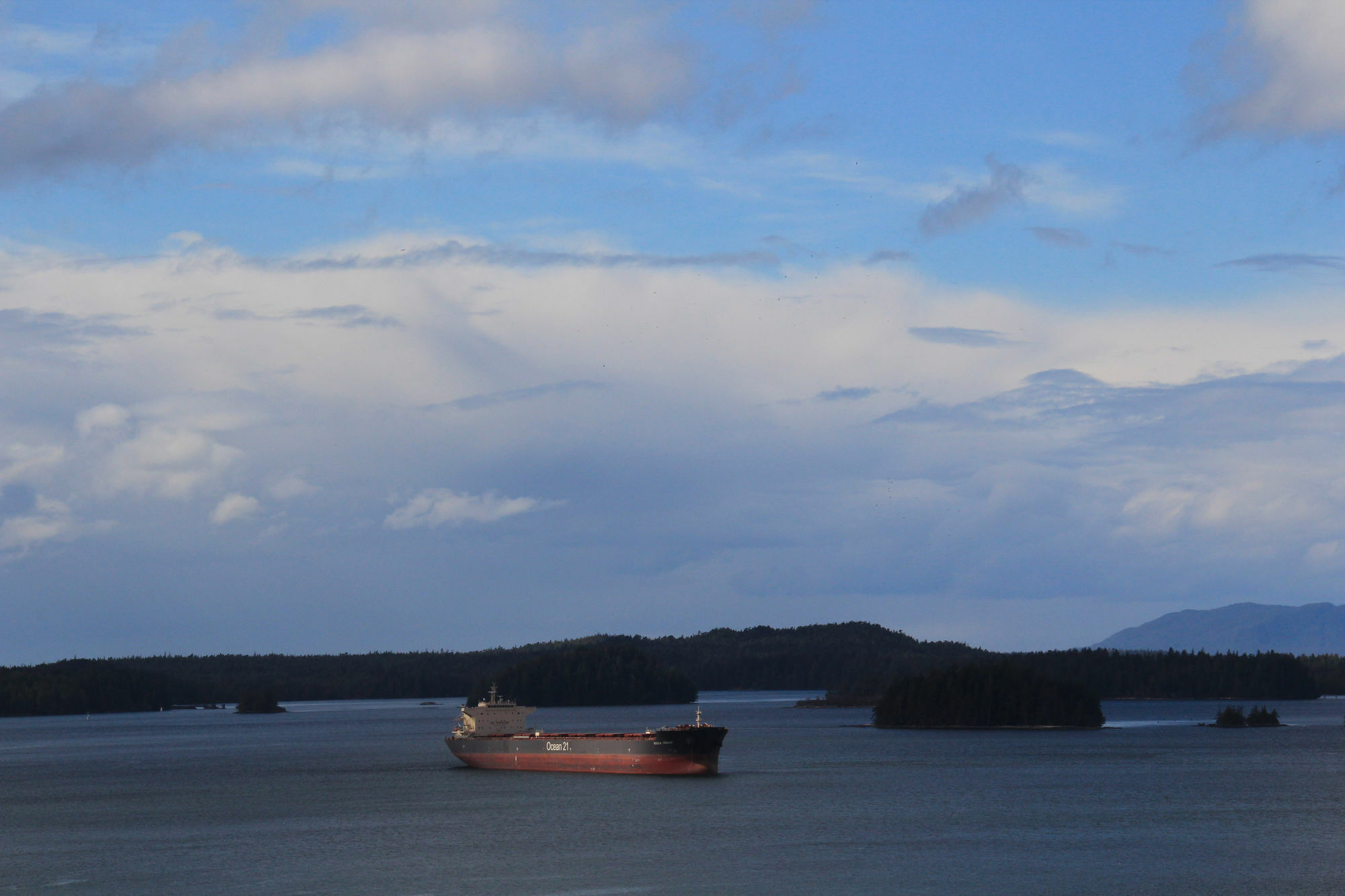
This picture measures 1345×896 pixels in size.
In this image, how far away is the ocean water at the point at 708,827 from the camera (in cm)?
6078

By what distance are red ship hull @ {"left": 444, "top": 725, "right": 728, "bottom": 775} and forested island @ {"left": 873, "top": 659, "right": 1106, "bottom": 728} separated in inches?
3425

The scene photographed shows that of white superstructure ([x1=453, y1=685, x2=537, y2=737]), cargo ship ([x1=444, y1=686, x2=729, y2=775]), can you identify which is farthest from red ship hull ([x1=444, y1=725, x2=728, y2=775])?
white superstructure ([x1=453, y1=685, x2=537, y2=737])

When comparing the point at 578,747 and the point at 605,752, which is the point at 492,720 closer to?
the point at 578,747

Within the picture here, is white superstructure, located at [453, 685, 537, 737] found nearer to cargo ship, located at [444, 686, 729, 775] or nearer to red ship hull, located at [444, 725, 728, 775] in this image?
cargo ship, located at [444, 686, 729, 775]

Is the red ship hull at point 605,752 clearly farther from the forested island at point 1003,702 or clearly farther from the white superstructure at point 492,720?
the forested island at point 1003,702

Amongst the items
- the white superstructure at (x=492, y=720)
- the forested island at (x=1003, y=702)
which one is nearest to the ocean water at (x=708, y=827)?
the white superstructure at (x=492, y=720)

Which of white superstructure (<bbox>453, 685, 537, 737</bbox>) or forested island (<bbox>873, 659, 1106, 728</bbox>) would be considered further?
forested island (<bbox>873, 659, 1106, 728</bbox>)

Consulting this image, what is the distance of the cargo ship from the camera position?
4262 inches

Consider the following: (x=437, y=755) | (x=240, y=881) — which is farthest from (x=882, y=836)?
(x=437, y=755)

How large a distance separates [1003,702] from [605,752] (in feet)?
316

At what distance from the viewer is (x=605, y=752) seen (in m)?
113

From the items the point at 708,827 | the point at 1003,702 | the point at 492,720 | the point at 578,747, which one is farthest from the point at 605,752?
the point at 1003,702

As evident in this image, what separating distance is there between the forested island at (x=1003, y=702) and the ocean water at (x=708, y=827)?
54.2 meters

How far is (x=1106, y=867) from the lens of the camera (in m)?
63.4
